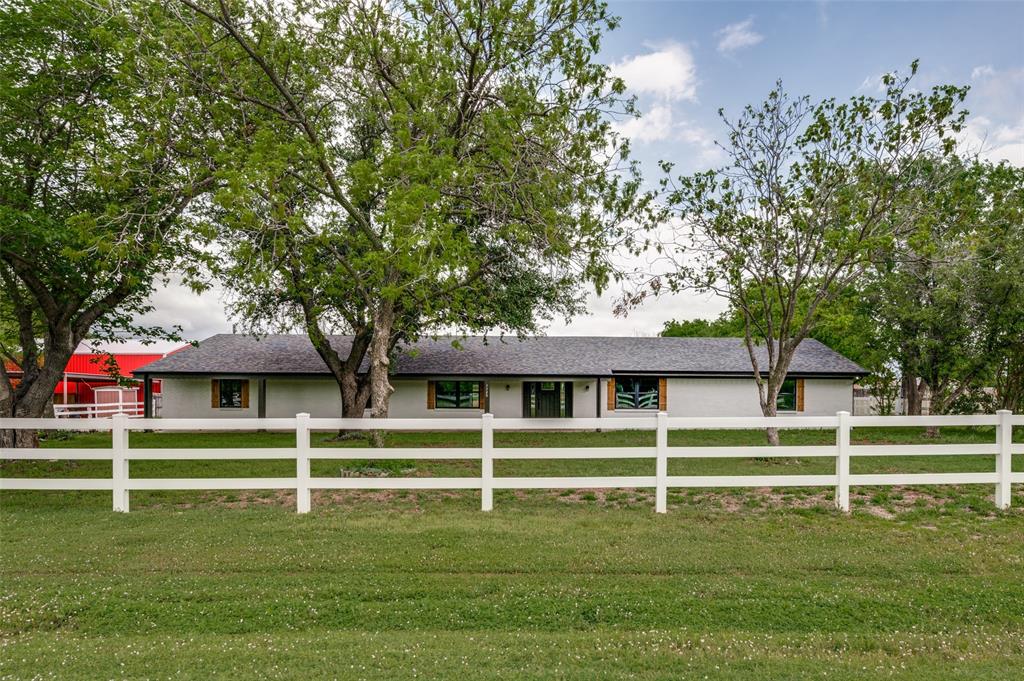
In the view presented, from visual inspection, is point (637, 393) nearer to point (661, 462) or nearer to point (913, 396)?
point (913, 396)

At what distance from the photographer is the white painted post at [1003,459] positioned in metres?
7.31

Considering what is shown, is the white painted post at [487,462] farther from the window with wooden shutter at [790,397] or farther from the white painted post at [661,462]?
the window with wooden shutter at [790,397]

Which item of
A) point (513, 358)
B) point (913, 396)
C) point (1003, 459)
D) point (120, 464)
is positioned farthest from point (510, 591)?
point (913, 396)

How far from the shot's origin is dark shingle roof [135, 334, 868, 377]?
22.6 m

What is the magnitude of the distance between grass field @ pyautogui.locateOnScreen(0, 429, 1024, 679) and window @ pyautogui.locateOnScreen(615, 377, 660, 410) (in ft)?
53.4

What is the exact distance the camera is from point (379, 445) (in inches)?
446

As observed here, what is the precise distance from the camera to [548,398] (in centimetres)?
2392

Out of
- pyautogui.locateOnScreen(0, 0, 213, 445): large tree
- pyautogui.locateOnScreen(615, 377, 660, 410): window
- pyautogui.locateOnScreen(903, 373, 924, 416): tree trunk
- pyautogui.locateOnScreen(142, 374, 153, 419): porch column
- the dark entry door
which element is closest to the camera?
pyautogui.locateOnScreen(0, 0, 213, 445): large tree

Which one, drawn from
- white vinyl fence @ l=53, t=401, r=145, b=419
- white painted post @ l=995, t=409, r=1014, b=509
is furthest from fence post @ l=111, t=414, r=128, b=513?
white vinyl fence @ l=53, t=401, r=145, b=419

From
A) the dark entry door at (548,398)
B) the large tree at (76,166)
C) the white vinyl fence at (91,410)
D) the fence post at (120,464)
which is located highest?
the large tree at (76,166)

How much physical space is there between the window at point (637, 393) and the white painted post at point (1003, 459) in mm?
16583

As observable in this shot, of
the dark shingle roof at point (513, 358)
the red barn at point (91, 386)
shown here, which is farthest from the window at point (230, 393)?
the red barn at point (91, 386)

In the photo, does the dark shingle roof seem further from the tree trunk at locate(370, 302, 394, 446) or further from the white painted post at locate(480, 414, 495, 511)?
the white painted post at locate(480, 414, 495, 511)

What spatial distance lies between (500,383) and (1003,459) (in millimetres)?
17687
